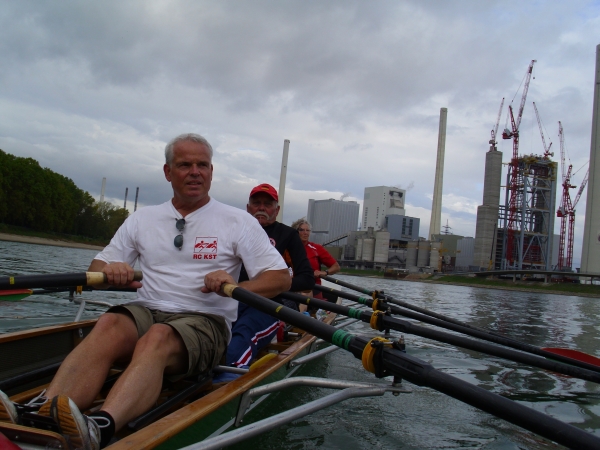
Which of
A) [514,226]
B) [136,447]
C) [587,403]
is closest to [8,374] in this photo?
[136,447]

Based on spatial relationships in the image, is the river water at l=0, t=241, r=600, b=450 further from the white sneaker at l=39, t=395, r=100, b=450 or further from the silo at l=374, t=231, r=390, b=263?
the silo at l=374, t=231, r=390, b=263

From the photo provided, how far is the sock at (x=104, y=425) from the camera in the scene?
2080 mm

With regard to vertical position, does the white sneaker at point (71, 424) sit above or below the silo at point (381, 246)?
below

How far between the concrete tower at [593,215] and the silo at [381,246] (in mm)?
41796

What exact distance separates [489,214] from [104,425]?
3330 inches

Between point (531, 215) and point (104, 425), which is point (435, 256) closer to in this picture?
point (531, 215)

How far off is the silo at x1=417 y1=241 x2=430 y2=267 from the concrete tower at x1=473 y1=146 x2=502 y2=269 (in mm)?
9124

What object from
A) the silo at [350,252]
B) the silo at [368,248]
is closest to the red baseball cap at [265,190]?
the silo at [368,248]

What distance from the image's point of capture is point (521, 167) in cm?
7719

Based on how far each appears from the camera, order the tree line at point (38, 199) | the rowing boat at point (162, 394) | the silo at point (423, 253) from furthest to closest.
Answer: the silo at point (423, 253) < the tree line at point (38, 199) < the rowing boat at point (162, 394)

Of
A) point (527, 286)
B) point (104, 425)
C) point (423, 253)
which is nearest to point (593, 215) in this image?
point (527, 286)

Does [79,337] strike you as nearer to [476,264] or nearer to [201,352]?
[201,352]

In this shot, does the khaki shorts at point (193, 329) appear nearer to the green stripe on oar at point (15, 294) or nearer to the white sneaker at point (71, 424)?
the white sneaker at point (71, 424)

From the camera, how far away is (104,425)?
2.09 metres
